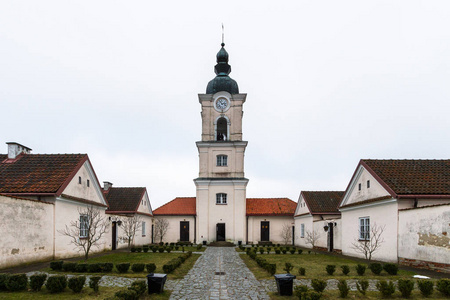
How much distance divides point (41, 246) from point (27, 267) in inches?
73.0

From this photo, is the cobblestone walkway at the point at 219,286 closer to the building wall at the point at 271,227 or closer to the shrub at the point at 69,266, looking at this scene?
the shrub at the point at 69,266

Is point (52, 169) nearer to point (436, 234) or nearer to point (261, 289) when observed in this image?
point (261, 289)

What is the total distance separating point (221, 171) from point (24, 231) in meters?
24.2

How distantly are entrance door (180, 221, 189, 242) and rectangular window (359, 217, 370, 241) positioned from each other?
21050 mm

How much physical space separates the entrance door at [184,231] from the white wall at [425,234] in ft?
82.0

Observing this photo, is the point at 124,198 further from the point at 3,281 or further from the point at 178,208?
the point at 3,281

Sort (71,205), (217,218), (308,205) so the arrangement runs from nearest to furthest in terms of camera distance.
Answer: (71,205)
(308,205)
(217,218)

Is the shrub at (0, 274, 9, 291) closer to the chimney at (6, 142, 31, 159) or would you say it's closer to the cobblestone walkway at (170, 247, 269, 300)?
the cobblestone walkway at (170, 247, 269, 300)

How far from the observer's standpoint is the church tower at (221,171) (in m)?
37.3

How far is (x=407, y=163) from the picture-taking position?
2058cm

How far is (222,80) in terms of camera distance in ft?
131

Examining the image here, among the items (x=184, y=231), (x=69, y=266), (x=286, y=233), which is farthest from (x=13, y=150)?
(x=286, y=233)

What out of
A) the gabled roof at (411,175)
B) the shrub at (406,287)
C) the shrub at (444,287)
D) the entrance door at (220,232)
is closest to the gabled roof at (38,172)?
the shrub at (406,287)

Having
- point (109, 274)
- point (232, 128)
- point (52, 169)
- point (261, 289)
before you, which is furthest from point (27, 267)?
point (232, 128)
